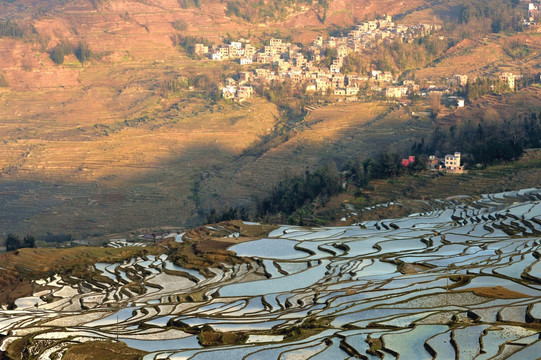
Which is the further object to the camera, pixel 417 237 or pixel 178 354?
pixel 417 237

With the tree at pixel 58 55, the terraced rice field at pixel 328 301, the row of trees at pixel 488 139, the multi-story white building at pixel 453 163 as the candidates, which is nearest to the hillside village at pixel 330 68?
the row of trees at pixel 488 139

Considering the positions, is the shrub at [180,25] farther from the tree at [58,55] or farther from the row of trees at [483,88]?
the row of trees at [483,88]

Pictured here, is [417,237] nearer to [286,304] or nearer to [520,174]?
[286,304]

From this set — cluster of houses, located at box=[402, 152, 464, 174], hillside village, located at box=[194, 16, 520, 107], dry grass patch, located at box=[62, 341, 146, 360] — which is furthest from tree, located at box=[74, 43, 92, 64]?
dry grass patch, located at box=[62, 341, 146, 360]

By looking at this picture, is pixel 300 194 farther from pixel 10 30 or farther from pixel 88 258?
pixel 10 30

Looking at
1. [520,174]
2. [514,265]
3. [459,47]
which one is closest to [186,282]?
[514,265]

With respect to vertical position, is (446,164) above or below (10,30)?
below

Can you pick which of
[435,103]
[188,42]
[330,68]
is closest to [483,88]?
[435,103]
